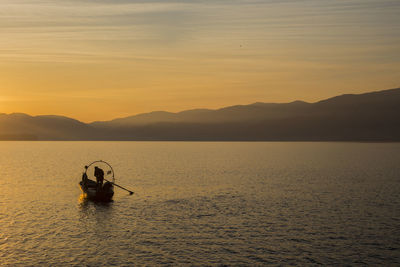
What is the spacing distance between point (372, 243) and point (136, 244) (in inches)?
789

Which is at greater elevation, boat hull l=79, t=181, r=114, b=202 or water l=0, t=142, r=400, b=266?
boat hull l=79, t=181, r=114, b=202

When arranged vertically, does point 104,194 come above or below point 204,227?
above

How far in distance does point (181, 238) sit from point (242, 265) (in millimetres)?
8321

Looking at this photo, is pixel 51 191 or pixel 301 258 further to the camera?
pixel 51 191

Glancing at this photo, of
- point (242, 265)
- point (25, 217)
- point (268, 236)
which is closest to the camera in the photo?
point (242, 265)

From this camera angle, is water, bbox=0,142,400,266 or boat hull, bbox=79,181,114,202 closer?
water, bbox=0,142,400,266

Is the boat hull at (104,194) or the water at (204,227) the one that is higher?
the boat hull at (104,194)

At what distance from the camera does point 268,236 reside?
34.9 meters

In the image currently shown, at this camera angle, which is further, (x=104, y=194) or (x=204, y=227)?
(x=104, y=194)

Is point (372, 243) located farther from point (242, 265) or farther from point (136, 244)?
point (136, 244)

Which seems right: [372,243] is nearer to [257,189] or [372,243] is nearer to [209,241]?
[209,241]

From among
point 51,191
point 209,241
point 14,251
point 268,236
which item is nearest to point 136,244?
point 209,241

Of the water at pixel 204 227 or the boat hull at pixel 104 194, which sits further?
the boat hull at pixel 104 194

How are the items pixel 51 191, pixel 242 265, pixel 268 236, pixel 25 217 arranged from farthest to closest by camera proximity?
pixel 51 191, pixel 25 217, pixel 268 236, pixel 242 265
